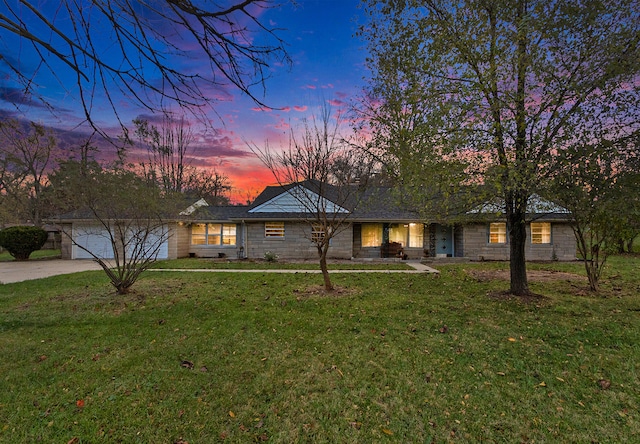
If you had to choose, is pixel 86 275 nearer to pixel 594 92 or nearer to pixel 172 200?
pixel 172 200

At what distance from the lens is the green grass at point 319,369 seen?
2.63m

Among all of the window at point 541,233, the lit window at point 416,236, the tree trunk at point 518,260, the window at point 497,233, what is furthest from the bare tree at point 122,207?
the window at point 541,233

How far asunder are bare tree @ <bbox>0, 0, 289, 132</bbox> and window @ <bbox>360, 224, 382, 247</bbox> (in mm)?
15036

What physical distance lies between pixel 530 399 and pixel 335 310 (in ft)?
11.5

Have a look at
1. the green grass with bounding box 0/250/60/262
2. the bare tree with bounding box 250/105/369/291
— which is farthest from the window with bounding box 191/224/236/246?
the bare tree with bounding box 250/105/369/291

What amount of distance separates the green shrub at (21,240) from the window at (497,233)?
82.3ft

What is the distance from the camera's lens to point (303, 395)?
3.12 m

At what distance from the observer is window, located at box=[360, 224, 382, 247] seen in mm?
16969

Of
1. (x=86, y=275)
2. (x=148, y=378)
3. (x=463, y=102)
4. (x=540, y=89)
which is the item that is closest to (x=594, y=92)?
(x=540, y=89)

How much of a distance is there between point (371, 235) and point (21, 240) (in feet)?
63.7

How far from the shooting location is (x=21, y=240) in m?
16.1

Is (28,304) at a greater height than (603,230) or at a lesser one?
lesser

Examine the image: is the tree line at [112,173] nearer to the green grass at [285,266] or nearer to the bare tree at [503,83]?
the green grass at [285,266]

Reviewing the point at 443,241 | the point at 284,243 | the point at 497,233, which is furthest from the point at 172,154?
A: the point at 497,233
